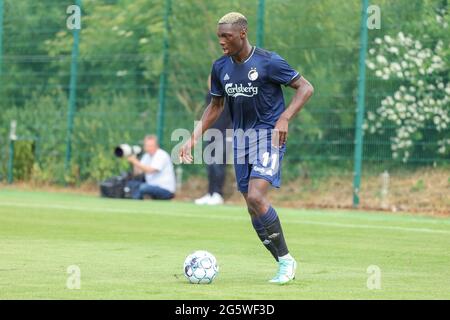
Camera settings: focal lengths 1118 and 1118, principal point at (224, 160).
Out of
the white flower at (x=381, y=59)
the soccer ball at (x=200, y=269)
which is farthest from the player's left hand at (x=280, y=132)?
the white flower at (x=381, y=59)

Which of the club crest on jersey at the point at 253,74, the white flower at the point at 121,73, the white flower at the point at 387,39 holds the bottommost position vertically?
the club crest on jersey at the point at 253,74

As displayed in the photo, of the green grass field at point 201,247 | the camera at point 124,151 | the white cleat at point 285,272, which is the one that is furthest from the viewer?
the camera at point 124,151

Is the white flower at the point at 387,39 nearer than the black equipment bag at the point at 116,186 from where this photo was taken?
Yes

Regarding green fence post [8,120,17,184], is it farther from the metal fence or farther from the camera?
the camera

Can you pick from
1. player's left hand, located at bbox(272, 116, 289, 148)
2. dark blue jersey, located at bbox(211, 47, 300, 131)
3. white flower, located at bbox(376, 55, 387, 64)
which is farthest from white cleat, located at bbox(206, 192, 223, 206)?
player's left hand, located at bbox(272, 116, 289, 148)

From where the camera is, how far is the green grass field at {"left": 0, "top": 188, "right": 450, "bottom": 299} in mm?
9047

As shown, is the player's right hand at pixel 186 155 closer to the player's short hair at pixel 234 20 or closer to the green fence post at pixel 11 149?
the player's short hair at pixel 234 20

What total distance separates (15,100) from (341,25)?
9414mm

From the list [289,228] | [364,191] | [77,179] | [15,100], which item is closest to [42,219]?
[289,228]

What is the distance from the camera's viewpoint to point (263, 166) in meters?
9.97

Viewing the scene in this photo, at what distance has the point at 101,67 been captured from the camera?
25797mm

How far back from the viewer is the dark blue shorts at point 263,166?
9945 mm

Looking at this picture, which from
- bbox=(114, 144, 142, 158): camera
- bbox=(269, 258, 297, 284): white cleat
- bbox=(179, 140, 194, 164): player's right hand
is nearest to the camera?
bbox=(269, 258, 297, 284): white cleat
